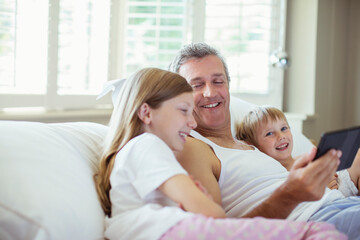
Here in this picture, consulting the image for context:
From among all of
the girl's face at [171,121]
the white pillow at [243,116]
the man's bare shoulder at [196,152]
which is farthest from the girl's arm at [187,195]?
the white pillow at [243,116]

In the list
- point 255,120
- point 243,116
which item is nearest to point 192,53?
point 255,120

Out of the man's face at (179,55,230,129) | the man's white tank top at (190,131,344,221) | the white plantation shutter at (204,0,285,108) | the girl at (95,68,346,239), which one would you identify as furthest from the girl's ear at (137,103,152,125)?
the white plantation shutter at (204,0,285,108)

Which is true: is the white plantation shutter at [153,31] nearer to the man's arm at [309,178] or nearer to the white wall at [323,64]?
the white wall at [323,64]

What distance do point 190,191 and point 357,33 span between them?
140 inches

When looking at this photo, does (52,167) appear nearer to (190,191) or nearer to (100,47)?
(190,191)

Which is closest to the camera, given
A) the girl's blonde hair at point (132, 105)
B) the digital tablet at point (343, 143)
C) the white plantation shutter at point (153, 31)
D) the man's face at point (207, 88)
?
the digital tablet at point (343, 143)

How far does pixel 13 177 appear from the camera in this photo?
41.6 inches

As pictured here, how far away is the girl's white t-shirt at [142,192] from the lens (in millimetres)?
1033

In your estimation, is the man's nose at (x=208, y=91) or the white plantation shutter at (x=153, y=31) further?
the white plantation shutter at (x=153, y=31)

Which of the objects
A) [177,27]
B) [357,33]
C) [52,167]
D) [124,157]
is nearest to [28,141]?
[52,167]

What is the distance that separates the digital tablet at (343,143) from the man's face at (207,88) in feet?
1.85

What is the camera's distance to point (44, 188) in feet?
3.47

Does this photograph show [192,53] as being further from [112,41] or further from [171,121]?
[112,41]

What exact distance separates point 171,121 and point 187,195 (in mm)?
270
